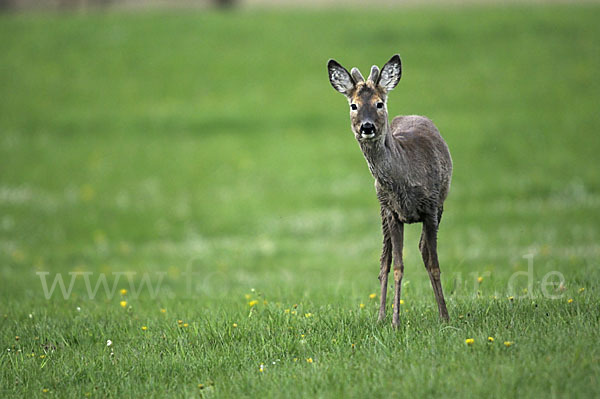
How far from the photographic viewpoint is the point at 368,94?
595cm

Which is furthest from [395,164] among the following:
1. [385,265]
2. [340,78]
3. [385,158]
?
[385,265]

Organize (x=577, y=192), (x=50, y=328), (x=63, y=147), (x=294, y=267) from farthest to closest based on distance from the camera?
(x=63, y=147) → (x=577, y=192) → (x=294, y=267) → (x=50, y=328)

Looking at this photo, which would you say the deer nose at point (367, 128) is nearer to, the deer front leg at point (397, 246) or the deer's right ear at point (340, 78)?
the deer's right ear at point (340, 78)

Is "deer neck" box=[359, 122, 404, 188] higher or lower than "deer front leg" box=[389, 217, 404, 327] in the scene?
higher

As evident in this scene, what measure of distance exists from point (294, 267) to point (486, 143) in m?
9.18

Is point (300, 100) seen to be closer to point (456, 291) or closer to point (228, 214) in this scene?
point (228, 214)

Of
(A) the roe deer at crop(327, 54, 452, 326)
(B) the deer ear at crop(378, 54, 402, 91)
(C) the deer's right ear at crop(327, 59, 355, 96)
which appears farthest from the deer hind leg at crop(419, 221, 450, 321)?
(C) the deer's right ear at crop(327, 59, 355, 96)

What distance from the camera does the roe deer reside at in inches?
234

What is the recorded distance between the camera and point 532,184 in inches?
744

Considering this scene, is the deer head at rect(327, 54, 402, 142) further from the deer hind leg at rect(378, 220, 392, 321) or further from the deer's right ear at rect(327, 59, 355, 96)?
the deer hind leg at rect(378, 220, 392, 321)

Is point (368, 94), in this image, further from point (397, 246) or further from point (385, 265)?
point (385, 265)

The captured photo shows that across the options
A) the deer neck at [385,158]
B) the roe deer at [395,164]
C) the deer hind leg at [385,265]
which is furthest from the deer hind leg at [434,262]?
the deer neck at [385,158]

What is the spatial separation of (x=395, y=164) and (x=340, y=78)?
919 millimetres

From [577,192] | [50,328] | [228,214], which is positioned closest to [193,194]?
[228,214]
